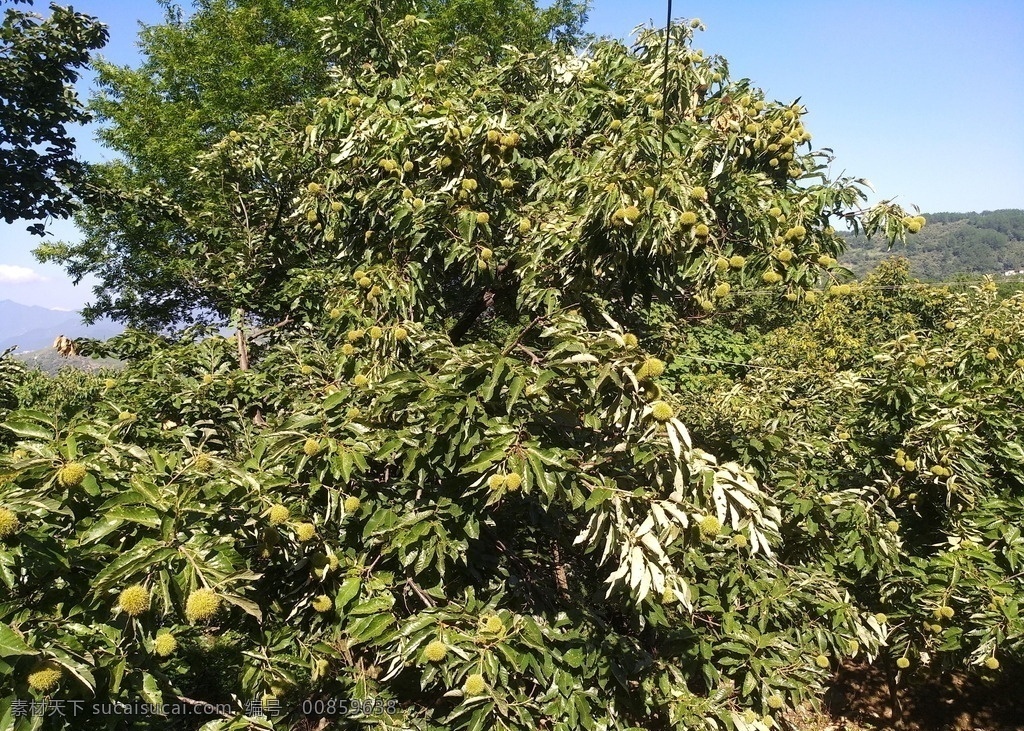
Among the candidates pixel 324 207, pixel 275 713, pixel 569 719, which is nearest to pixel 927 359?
pixel 569 719

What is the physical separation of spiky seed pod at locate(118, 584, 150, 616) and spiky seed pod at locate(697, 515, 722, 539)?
165 centimetres

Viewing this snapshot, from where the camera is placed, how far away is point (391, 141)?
299cm

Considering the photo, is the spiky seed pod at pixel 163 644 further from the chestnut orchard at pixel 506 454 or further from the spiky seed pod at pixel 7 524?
the spiky seed pod at pixel 7 524

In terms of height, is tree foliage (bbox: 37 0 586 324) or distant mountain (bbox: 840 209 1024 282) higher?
distant mountain (bbox: 840 209 1024 282)

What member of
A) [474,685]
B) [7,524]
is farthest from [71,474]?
[474,685]

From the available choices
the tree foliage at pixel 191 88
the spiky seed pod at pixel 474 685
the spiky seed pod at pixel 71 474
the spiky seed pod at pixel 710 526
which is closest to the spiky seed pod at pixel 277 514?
the spiky seed pod at pixel 71 474

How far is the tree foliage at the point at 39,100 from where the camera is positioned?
507 cm

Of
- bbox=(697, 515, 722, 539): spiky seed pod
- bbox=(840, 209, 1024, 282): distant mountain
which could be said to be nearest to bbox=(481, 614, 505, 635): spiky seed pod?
bbox=(697, 515, 722, 539): spiky seed pod

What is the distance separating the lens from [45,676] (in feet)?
4.45

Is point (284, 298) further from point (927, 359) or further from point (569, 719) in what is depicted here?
point (927, 359)

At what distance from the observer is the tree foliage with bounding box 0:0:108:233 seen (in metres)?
5.07

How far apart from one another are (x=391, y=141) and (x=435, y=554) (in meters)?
2.03

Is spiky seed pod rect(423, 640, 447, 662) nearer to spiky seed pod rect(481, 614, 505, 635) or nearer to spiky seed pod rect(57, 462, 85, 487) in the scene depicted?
spiky seed pod rect(481, 614, 505, 635)

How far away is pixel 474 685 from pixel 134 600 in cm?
99
